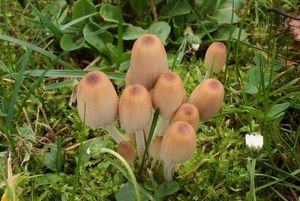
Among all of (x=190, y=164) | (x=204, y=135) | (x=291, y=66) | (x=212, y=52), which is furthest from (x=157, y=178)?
(x=291, y=66)

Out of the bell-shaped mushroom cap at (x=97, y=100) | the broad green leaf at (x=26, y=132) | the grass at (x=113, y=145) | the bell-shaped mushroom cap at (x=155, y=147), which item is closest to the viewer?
the bell-shaped mushroom cap at (x=97, y=100)

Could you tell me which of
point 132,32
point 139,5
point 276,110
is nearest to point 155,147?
point 276,110

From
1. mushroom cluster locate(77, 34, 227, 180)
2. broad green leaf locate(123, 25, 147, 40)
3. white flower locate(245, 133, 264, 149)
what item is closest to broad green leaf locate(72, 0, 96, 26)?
broad green leaf locate(123, 25, 147, 40)

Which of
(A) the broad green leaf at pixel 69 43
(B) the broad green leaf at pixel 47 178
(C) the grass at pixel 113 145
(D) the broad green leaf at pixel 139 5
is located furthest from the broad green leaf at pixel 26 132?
(D) the broad green leaf at pixel 139 5

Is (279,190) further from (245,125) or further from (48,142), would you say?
(48,142)

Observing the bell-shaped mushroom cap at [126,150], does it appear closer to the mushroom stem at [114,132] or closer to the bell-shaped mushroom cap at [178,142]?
the mushroom stem at [114,132]

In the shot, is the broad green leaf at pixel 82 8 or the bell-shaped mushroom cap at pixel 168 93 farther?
the broad green leaf at pixel 82 8

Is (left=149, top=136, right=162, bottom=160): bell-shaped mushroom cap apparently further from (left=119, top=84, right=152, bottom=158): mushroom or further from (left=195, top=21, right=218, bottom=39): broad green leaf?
(left=195, top=21, right=218, bottom=39): broad green leaf

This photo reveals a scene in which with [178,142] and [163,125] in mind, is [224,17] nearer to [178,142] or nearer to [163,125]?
[163,125]
